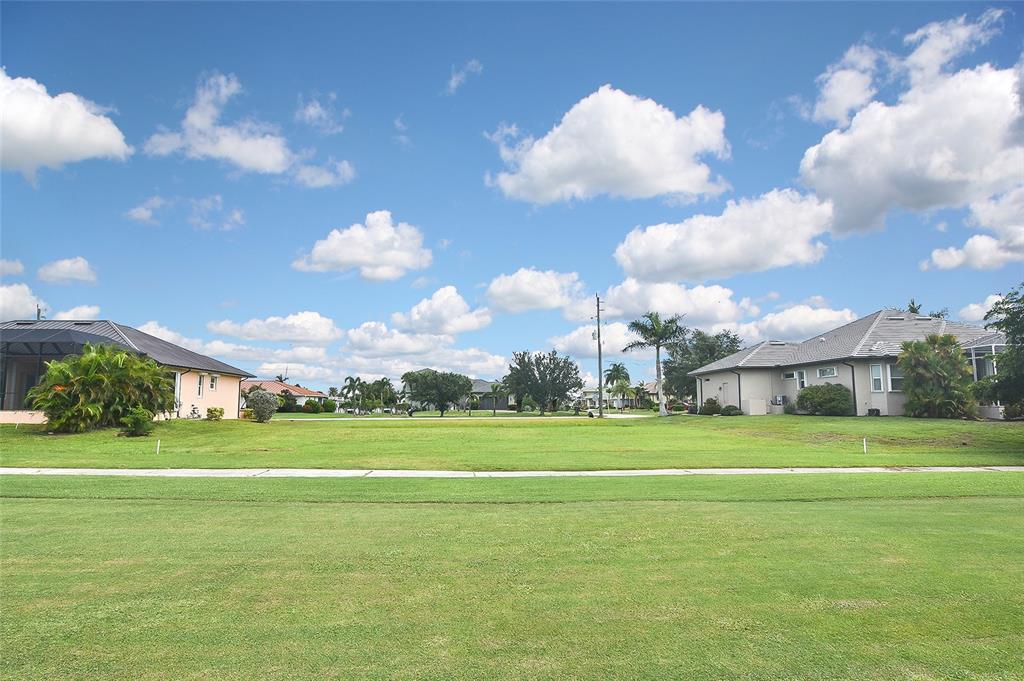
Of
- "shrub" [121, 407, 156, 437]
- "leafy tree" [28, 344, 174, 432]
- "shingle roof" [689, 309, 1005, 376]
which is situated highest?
"shingle roof" [689, 309, 1005, 376]

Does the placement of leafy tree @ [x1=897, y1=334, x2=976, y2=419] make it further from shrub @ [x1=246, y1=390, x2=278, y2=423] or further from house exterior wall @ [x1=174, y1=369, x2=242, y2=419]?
house exterior wall @ [x1=174, y1=369, x2=242, y2=419]

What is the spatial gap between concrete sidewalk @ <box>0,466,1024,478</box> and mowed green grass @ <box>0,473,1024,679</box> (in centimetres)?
500

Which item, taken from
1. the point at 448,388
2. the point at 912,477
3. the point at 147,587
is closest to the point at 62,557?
the point at 147,587

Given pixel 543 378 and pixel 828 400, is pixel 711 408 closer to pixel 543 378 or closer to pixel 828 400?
pixel 828 400

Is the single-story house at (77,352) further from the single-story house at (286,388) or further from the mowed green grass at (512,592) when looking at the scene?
the single-story house at (286,388)

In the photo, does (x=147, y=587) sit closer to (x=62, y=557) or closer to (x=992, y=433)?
(x=62, y=557)

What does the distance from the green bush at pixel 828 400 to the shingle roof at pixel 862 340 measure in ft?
6.12

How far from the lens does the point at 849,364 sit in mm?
37812

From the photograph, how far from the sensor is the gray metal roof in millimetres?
33156

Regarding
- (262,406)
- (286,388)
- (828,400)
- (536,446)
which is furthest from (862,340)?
(286,388)

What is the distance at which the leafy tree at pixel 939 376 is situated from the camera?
32.2 m

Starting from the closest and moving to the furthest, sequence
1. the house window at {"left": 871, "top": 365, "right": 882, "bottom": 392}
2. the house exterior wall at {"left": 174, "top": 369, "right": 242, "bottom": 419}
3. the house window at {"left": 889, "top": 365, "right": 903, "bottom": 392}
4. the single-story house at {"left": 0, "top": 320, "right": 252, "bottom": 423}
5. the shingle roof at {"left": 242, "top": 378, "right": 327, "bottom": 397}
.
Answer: the single-story house at {"left": 0, "top": 320, "right": 252, "bottom": 423} < the house exterior wall at {"left": 174, "top": 369, "right": 242, "bottom": 419} < the house window at {"left": 889, "top": 365, "right": 903, "bottom": 392} < the house window at {"left": 871, "top": 365, "right": 882, "bottom": 392} < the shingle roof at {"left": 242, "top": 378, "right": 327, "bottom": 397}

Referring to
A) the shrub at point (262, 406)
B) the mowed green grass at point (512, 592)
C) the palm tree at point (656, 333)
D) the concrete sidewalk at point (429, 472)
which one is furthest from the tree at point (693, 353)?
the mowed green grass at point (512, 592)

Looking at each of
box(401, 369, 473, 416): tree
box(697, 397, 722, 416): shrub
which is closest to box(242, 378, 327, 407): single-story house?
box(401, 369, 473, 416): tree
